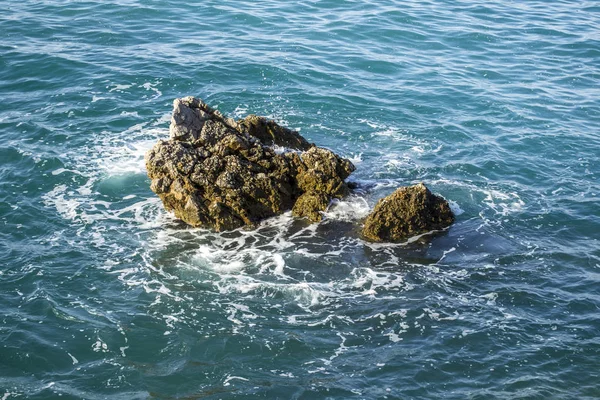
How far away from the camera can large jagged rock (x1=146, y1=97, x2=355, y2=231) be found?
23609 millimetres

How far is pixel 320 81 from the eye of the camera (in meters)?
34.4

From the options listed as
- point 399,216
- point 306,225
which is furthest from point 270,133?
point 399,216

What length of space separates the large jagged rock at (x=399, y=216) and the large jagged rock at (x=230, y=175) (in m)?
1.91

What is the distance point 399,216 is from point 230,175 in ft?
18.3

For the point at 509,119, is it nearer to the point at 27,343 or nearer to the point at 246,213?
the point at 246,213

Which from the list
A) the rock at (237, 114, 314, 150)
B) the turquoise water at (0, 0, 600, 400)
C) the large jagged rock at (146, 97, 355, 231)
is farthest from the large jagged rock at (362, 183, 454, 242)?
the rock at (237, 114, 314, 150)

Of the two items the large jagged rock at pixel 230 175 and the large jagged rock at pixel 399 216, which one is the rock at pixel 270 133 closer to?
the large jagged rock at pixel 230 175

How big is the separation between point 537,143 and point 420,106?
5419 millimetres

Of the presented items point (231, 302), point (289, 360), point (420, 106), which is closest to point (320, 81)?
point (420, 106)

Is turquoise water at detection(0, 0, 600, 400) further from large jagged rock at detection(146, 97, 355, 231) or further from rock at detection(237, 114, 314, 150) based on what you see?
rock at detection(237, 114, 314, 150)

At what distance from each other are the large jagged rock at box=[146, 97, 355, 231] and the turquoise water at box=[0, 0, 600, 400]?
0.66m

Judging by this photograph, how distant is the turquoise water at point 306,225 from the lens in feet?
59.4

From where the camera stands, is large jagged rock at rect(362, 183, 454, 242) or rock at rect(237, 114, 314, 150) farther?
rock at rect(237, 114, 314, 150)

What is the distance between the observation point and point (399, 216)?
23.1m
